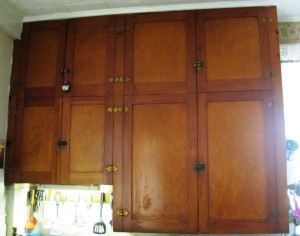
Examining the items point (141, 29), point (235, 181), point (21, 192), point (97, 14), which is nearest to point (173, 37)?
point (141, 29)

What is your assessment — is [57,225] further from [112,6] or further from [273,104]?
[273,104]

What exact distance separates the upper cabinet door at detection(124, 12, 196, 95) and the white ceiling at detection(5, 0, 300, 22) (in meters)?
0.08

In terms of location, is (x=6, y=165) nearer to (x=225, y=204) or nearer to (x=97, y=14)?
(x=97, y=14)

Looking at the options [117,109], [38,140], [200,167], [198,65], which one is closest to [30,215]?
[38,140]

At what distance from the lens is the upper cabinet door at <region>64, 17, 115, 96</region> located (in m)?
2.15

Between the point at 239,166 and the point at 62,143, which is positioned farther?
the point at 62,143

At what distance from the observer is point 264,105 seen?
1956 millimetres

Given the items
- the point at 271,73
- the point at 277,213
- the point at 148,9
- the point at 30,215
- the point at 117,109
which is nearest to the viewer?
the point at 277,213

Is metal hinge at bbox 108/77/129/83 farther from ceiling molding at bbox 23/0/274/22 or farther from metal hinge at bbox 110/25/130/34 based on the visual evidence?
ceiling molding at bbox 23/0/274/22

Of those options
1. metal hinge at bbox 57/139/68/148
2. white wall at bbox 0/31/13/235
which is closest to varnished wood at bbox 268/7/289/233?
metal hinge at bbox 57/139/68/148

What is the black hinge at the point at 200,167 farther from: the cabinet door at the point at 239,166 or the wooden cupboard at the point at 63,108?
the wooden cupboard at the point at 63,108

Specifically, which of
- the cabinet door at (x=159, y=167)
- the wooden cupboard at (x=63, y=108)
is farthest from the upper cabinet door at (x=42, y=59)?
the cabinet door at (x=159, y=167)

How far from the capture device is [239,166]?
192 centimetres

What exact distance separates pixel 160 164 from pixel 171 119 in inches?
13.0
